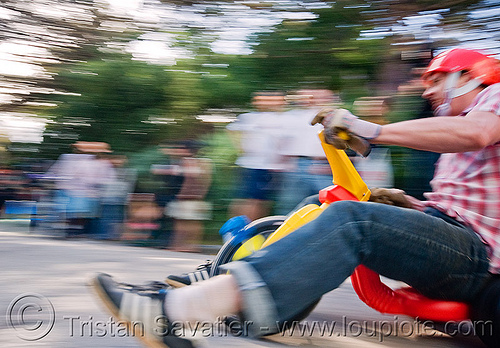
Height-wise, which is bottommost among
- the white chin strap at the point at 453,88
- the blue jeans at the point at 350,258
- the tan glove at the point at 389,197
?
the blue jeans at the point at 350,258

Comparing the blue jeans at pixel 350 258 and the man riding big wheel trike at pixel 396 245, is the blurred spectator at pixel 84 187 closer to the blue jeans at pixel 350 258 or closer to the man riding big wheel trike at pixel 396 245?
the man riding big wheel trike at pixel 396 245

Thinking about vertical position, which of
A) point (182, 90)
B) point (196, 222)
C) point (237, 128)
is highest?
point (182, 90)

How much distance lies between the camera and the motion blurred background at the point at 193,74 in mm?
5797

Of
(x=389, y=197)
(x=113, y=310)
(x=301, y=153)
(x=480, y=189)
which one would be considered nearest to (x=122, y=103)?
(x=301, y=153)

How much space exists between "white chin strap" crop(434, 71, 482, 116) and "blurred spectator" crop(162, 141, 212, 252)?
155 inches

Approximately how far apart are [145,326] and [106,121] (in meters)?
7.21

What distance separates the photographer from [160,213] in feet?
20.6

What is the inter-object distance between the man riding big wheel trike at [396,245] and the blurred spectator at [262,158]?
8.36ft

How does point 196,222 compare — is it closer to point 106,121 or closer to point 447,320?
point 106,121

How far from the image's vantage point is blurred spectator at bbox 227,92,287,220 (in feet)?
15.4

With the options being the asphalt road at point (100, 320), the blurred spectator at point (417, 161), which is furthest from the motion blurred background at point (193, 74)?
the asphalt road at point (100, 320)

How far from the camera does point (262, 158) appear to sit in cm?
Result: 476

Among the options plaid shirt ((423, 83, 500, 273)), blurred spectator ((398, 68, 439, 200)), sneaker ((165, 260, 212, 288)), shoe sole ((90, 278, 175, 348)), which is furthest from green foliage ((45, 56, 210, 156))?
shoe sole ((90, 278, 175, 348))

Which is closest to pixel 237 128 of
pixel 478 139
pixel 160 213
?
pixel 160 213
